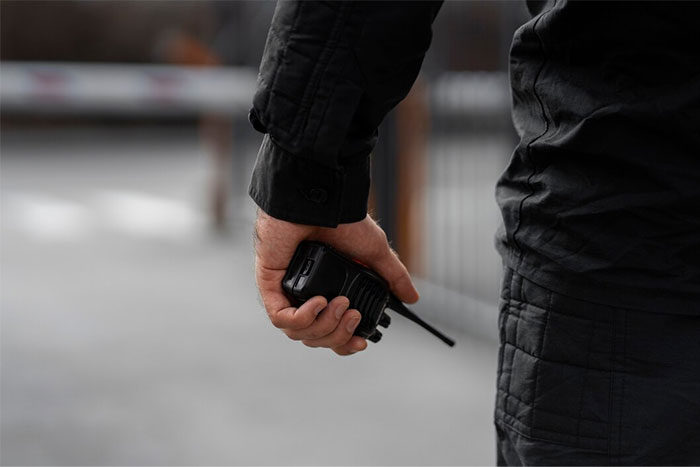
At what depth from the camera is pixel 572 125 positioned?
4.41 feet

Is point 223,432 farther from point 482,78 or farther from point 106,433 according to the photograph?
point 482,78

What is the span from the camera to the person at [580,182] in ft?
4.20

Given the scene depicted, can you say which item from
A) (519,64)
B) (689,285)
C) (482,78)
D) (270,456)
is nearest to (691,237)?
(689,285)

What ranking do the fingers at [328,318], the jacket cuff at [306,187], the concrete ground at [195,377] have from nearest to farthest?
the jacket cuff at [306,187] → the fingers at [328,318] → the concrete ground at [195,377]

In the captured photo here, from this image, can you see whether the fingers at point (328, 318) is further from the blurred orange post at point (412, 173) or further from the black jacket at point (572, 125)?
the blurred orange post at point (412, 173)

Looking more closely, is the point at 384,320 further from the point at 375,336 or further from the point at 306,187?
the point at 306,187

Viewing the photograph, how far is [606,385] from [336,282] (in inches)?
17.7

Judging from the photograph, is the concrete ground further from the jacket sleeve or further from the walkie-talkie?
the jacket sleeve

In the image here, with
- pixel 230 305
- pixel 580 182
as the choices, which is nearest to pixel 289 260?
pixel 580 182

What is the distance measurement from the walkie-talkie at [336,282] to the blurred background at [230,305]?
1.60 m

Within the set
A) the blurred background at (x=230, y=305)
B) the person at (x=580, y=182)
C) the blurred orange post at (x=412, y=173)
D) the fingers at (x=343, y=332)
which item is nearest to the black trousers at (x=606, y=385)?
the person at (x=580, y=182)

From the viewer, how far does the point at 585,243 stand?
1335 mm

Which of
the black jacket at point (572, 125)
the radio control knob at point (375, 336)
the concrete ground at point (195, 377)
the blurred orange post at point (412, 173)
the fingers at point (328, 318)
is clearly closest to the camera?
the black jacket at point (572, 125)

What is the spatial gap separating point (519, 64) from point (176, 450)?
7.06 feet
